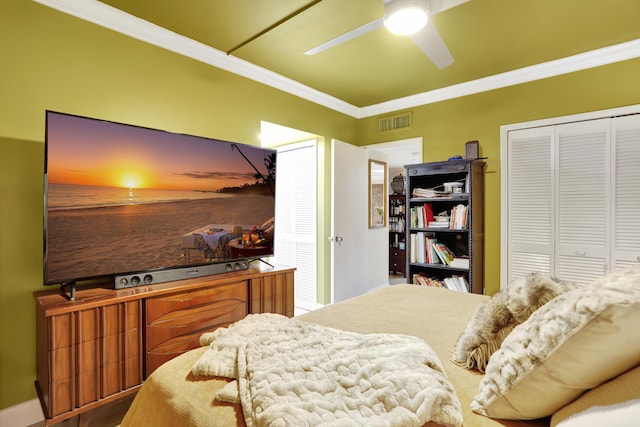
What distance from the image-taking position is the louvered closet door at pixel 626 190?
8.63 feet

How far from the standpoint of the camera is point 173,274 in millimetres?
2273

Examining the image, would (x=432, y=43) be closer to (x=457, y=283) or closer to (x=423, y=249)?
(x=423, y=249)

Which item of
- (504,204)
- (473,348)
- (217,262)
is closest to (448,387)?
(473,348)

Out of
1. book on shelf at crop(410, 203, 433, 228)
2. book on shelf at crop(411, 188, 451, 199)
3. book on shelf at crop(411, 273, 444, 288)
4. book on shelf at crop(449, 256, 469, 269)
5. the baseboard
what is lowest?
the baseboard

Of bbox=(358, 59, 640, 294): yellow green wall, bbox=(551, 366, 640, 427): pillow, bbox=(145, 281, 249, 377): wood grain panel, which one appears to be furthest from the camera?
bbox=(358, 59, 640, 294): yellow green wall

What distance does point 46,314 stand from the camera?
161cm

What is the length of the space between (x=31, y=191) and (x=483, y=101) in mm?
3930

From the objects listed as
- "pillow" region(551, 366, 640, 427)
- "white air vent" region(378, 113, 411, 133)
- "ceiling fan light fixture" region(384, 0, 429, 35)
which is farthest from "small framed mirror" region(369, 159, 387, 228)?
"pillow" region(551, 366, 640, 427)

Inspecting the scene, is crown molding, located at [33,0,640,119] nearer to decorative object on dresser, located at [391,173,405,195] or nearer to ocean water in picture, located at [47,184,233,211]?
ocean water in picture, located at [47,184,233,211]

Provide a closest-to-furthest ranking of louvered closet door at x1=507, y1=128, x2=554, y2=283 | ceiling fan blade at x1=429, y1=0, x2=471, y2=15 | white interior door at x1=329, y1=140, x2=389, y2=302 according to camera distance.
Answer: ceiling fan blade at x1=429, y1=0, x2=471, y2=15, louvered closet door at x1=507, y1=128, x2=554, y2=283, white interior door at x1=329, y1=140, x2=389, y2=302

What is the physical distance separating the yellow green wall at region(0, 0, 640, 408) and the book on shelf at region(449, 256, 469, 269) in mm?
312

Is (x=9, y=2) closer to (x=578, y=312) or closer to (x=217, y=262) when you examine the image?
(x=217, y=262)

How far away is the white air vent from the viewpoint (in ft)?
12.9

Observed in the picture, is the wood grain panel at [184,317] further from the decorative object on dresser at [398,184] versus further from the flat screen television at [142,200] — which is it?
the decorative object on dresser at [398,184]
